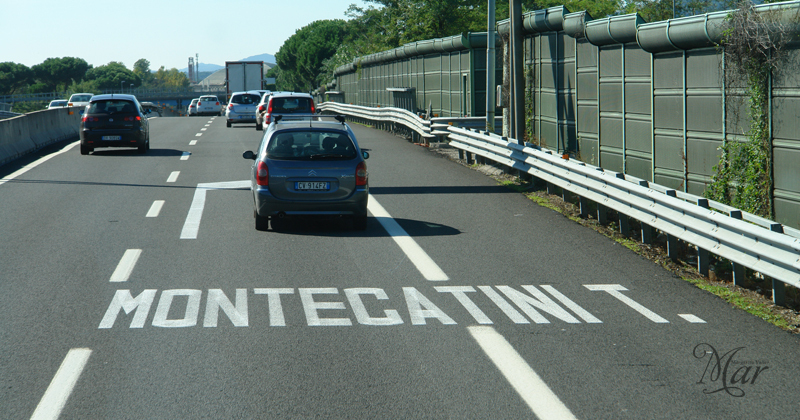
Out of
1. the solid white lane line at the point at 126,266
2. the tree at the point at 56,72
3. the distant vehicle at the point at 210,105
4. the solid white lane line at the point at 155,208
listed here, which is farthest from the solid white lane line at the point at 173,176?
the tree at the point at 56,72

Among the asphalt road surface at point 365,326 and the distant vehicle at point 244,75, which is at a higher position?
the distant vehicle at point 244,75

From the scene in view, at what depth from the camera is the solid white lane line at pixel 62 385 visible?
200 inches

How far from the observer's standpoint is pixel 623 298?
8.03 metres

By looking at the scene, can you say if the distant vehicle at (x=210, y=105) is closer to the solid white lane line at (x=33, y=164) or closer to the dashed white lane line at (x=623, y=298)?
the solid white lane line at (x=33, y=164)

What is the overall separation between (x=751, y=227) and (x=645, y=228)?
289 cm

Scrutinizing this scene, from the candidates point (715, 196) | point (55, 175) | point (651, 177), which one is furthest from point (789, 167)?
point (55, 175)

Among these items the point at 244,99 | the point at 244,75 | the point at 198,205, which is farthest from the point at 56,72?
the point at 198,205

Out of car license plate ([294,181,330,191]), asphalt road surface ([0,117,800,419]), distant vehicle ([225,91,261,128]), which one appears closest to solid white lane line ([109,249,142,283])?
asphalt road surface ([0,117,800,419])

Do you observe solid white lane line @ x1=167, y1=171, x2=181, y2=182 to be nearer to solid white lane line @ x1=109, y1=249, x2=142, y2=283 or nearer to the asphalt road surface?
the asphalt road surface

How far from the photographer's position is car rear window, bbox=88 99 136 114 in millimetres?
24547

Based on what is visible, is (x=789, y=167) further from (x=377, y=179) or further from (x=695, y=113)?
(x=377, y=179)

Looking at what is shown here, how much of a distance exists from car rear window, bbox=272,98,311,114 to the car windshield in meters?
16.8

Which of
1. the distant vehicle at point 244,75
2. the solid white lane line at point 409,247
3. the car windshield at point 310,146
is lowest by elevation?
the solid white lane line at point 409,247

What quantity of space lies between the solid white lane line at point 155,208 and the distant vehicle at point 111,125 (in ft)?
33.5
